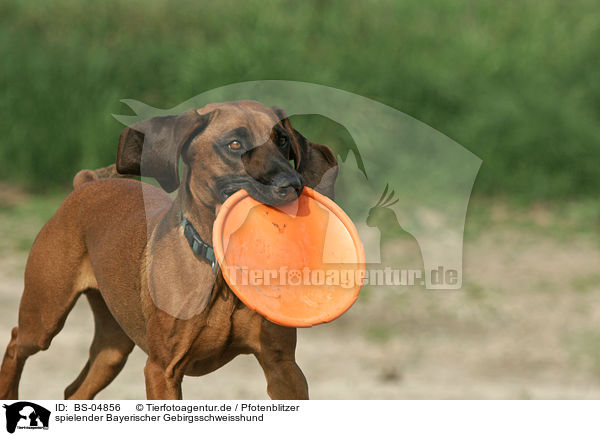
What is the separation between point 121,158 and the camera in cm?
354

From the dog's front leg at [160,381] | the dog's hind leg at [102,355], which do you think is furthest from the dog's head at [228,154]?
the dog's hind leg at [102,355]

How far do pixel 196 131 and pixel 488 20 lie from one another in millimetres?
8442

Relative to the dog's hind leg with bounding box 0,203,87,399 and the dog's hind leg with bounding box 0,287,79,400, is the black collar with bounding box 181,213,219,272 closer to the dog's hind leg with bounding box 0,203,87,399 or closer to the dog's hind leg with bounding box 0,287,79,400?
the dog's hind leg with bounding box 0,203,87,399

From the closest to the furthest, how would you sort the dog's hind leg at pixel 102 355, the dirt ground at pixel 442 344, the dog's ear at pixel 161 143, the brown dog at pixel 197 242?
the brown dog at pixel 197 242
the dog's ear at pixel 161 143
the dog's hind leg at pixel 102 355
the dirt ground at pixel 442 344

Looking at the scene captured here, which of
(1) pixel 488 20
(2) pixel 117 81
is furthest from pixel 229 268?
(1) pixel 488 20

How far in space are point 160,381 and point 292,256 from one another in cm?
76

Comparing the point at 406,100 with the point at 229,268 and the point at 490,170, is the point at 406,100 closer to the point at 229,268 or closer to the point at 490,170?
the point at 490,170

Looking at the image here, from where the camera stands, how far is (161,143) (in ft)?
11.3

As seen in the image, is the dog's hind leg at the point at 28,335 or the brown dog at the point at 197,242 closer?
the brown dog at the point at 197,242

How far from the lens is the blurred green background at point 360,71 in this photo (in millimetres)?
9961

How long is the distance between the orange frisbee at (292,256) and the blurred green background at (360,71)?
231 inches

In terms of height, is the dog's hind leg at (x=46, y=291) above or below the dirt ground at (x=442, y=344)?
below

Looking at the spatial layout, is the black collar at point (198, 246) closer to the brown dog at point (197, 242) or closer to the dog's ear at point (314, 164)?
the brown dog at point (197, 242)

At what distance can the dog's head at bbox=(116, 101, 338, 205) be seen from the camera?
3.25m
